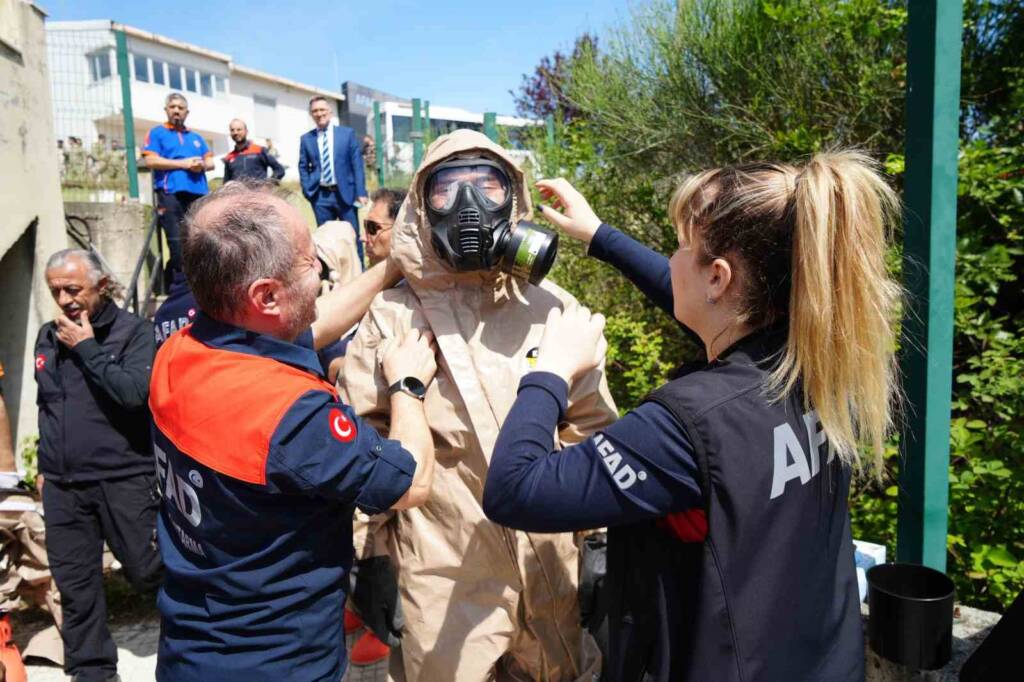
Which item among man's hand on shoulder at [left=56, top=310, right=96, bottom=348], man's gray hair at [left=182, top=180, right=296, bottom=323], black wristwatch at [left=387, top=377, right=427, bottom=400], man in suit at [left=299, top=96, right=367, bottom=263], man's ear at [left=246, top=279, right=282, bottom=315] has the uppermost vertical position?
man in suit at [left=299, top=96, right=367, bottom=263]

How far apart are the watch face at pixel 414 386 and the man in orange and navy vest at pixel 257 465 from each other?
0.10m

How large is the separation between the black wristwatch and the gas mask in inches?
16.5

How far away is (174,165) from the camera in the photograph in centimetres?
674

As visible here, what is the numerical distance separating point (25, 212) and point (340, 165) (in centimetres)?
273

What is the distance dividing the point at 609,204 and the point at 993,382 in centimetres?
351

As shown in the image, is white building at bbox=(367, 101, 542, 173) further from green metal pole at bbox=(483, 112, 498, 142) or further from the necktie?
the necktie

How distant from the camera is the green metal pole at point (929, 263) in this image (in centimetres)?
215

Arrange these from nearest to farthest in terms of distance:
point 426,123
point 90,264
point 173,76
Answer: point 90,264
point 426,123
point 173,76

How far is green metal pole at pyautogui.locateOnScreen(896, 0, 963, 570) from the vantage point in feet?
7.07

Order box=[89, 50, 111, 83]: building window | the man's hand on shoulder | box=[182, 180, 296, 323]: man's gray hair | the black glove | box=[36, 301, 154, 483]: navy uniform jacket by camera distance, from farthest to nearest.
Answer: box=[89, 50, 111, 83]: building window < box=[36, 301, 154, 483]: navy uniform jacket < the man's hand on shoulder < the black glove < box=[182, 180, 296, 323]: man's gray hair

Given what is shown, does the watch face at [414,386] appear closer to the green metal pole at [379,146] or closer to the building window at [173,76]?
the green metal pole at [379,146]

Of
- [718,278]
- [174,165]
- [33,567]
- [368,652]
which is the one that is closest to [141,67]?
[174,165]

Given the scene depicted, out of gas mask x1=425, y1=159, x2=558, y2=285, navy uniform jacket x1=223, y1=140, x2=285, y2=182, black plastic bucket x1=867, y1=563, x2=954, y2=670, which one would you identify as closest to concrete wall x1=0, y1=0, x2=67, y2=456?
navy uniform jacket x1=223, y1=140, x2=285, y2=182

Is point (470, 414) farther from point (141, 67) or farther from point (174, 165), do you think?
point (141, 67)
